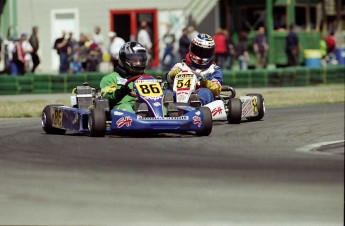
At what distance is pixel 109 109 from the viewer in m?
12.1

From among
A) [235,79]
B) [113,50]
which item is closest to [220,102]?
[235,79]

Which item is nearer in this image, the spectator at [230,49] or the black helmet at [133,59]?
the black helmet at [133,59]

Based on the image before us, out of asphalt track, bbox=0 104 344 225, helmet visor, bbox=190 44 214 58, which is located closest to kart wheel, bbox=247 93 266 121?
helmet visor, bbox=190 44 214 58

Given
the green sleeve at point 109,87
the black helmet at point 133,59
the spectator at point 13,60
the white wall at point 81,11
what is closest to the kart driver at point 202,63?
the black helmet at point 133,59

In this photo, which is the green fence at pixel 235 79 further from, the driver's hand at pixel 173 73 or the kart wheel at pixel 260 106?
the driver's hand at pixel 173 73

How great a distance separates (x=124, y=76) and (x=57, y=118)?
949 millimetres

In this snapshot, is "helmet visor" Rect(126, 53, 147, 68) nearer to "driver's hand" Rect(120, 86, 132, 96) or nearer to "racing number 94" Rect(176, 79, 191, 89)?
"driver's hand" Rect(120, 86, 132, 96)

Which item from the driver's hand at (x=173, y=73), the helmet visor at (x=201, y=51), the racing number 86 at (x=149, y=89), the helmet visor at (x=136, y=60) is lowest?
the racing number 86 at (x=149, y=89)

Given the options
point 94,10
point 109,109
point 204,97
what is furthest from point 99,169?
point 94,10

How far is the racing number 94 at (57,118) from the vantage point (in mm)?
12531

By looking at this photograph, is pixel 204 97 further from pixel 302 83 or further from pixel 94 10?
pixel 94 10

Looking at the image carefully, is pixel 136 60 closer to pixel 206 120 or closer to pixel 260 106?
pixel 206 120

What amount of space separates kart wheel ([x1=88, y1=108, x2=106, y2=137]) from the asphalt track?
147 mm

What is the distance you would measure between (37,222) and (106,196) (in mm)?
837
